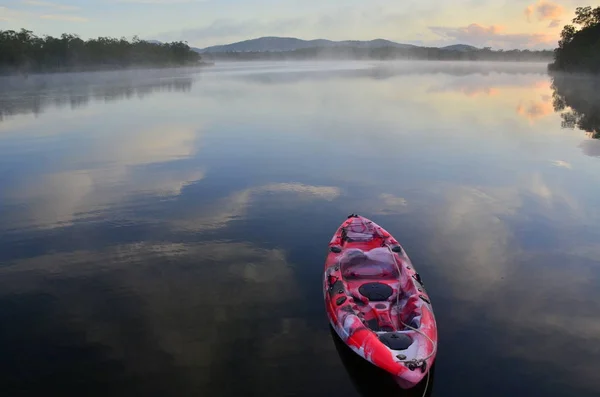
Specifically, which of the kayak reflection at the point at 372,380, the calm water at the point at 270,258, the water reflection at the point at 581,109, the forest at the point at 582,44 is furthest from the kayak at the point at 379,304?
the forest at the point at 582,44

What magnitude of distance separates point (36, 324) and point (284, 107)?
5906cm

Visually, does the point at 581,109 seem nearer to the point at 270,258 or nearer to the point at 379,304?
the point at 270,258

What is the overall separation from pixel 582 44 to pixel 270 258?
5508 inches

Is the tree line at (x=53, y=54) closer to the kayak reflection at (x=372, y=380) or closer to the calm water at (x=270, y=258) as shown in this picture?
the calm water at (x=270, y=258)

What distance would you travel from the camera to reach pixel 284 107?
232ft

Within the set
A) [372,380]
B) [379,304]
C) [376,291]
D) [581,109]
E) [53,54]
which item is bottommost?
[372,380]

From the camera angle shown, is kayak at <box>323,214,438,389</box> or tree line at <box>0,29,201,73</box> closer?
kayak at <box>323,214,438,389</box>

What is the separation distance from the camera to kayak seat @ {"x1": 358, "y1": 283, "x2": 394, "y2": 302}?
15.0 metres

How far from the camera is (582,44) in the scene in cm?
12450

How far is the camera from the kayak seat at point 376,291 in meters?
15.0

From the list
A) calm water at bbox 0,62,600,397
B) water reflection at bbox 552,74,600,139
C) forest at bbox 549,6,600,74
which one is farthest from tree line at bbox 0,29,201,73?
forest at bbox 549,6,600,74

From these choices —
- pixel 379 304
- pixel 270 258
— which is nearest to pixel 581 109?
pixel 270 258

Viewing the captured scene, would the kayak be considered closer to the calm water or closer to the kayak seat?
the kayak seat

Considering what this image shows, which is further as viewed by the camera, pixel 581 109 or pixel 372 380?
pixel 581 109
